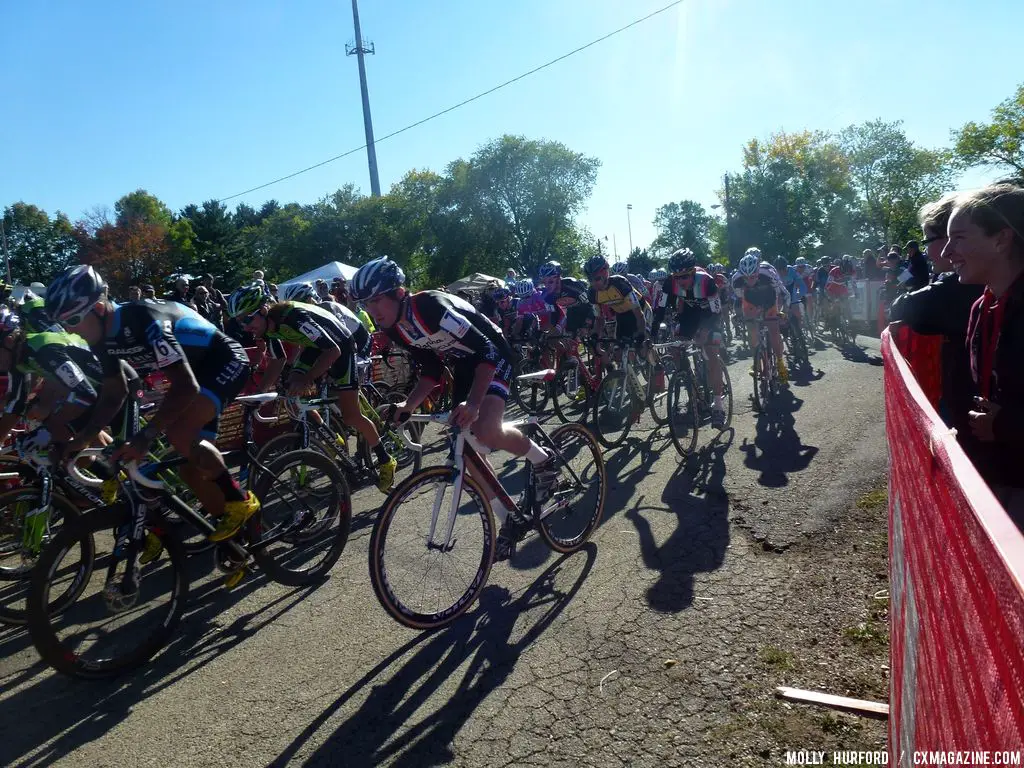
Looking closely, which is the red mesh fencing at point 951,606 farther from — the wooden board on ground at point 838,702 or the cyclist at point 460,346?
the cyclist at point 460,346

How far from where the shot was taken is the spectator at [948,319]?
10.5 feet

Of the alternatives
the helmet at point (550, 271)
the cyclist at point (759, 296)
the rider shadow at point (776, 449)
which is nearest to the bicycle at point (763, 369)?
the cyclist at point (759, 296)

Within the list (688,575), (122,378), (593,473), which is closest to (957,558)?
(688,575)

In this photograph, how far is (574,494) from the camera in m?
4.96

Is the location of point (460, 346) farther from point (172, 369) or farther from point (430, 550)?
point (172, 369)

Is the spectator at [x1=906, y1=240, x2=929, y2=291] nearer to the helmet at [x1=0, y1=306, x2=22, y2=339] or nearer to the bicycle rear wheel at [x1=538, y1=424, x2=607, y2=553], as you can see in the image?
the bicycle rear wheel at [x1=538, y1=424, x2=607, y2=553]

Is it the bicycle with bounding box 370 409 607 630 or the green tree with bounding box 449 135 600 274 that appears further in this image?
the green tree with bounding box 449 135 600 274

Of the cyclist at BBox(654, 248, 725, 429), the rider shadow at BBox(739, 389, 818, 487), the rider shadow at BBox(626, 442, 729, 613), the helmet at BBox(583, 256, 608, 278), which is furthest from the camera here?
the helmet at BBox(583, 256, 608, 278)

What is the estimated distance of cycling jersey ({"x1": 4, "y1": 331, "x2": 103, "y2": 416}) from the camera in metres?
4.56

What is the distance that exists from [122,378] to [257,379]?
17.2 ft

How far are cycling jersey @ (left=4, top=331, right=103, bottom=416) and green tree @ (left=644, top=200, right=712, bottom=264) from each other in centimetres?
10192

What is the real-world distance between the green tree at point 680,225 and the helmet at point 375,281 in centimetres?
10217

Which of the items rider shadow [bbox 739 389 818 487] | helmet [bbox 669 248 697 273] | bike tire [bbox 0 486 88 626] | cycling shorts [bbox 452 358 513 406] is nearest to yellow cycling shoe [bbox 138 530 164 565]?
bike tire [bbox 0 486 88 626]

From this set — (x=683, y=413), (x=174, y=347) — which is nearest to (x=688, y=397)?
(x=683, y=413)
